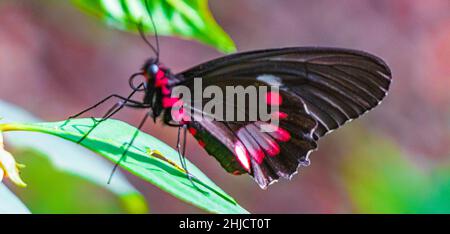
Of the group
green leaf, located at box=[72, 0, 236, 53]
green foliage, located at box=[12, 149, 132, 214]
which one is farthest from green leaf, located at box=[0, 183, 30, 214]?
green foliage, located at box=[12, 149, 132, 214]

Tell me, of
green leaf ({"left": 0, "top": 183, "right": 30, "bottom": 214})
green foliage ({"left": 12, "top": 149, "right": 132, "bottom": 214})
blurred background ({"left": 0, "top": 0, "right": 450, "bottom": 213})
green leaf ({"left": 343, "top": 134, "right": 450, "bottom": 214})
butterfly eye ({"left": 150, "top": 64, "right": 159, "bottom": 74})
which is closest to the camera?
green leaf ({"left": 0, "top": 183, "right": 30, "bottom": 214})

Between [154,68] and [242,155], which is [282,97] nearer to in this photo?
[242,155]

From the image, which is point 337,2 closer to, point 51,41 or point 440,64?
point 440,64

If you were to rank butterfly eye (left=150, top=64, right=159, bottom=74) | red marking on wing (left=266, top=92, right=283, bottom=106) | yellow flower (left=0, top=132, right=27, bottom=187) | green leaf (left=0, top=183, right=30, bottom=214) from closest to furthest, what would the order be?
green leaf (left=0, top=183, right=30, bottom=214)
yellow flower (left=0, top=132, right=27, bottom=187)
butterfly eye (left=150, top=64, right=159, bottom=74)
red marking on wing (left=266, top=92, right=283, bottom=106)

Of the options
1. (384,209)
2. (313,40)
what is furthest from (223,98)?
(313,40)

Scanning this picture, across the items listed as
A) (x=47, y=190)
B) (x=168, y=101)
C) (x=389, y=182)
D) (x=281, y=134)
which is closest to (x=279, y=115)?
(x=281, y=134)

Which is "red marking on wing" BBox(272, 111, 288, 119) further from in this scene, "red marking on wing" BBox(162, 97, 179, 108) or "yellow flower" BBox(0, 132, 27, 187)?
"yellow flower" BBox(0, 132, 27, 187)
